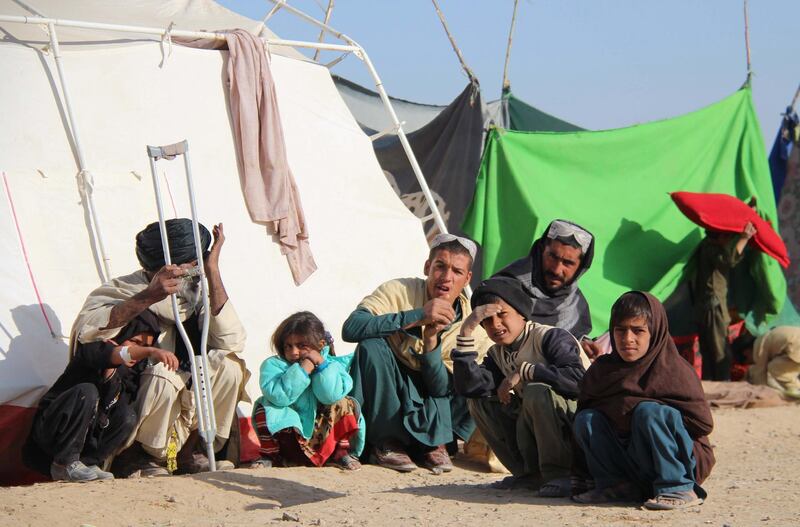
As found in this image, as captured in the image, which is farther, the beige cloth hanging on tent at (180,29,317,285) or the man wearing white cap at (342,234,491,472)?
the beige cloth hanging on tent at (180,29,317,285)

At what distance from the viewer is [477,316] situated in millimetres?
4270

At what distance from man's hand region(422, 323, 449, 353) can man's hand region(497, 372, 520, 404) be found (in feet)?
2.11

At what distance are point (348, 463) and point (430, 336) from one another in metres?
0.65

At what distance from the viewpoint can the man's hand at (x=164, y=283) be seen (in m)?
4.59

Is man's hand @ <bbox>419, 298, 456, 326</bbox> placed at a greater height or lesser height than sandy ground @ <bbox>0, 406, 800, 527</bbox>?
greater

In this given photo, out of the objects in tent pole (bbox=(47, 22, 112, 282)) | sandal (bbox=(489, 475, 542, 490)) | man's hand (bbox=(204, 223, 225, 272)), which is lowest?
sandal (bbox=(489, 475, 542, 490))

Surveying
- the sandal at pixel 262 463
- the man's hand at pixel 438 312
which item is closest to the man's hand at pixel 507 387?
the man's hand at pixel 438 312

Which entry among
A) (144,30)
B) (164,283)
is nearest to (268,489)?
(164,283)

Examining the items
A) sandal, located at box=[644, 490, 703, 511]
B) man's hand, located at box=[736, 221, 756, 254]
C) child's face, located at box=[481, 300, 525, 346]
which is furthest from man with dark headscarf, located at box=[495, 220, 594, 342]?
man's hand, located at box=[736, 221, 756, 254]

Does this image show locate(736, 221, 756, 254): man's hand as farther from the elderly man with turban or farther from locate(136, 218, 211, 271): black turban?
locate(136, 218, 211, 271): black turban

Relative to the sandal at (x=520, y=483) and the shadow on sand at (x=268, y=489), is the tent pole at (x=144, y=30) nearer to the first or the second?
the shadow on sand at (x=268, y=489)

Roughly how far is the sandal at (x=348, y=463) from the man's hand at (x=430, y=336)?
1.85ft

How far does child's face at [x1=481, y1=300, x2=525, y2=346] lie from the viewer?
4.37 m

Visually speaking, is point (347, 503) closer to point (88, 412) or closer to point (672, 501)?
point (672, 501)
